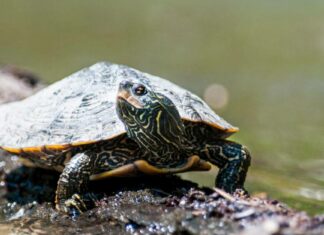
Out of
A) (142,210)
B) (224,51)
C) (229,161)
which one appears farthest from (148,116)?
(224,51)

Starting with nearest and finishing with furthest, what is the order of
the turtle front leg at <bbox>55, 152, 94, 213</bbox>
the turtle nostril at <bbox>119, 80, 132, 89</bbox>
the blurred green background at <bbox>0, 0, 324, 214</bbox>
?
the turtle nostril at <bbox>119, 80, 132, 89</bbox>
the turtle front leg at <bbox>55, 152, 94, 213</bbox>
the blurred green background at <bbox>0, 0, 324, 214</bbox>

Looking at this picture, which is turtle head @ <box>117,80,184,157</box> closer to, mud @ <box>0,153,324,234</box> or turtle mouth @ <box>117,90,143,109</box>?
turtle mouth @ <box>117,90,143,109</box>

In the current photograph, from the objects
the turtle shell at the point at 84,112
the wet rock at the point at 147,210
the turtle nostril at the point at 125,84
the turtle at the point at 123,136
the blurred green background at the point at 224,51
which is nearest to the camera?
the wet rock at the point at 147,210

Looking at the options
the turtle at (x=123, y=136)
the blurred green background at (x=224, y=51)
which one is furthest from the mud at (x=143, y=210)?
the blurred green background at (x=224, y=51)

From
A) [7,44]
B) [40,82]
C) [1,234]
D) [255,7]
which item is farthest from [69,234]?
[255,7]

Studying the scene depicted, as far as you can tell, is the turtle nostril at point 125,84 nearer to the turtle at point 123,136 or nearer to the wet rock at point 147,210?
the turtle at point 123,136

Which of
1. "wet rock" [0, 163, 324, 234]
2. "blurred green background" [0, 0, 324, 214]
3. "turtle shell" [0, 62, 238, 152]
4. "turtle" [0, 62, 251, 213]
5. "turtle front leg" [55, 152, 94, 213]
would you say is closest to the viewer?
"wet rock" [0, 163, 324, 234]

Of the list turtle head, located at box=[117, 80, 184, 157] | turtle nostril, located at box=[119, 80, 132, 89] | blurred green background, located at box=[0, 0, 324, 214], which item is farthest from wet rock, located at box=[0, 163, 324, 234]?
blurred green background, located at box=[0, 0, 324, 214]

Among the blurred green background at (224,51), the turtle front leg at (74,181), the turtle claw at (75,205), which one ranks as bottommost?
the turtle claw at (75,205)

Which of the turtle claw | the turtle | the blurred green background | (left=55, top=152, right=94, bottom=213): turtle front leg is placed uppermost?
the blurred green background
